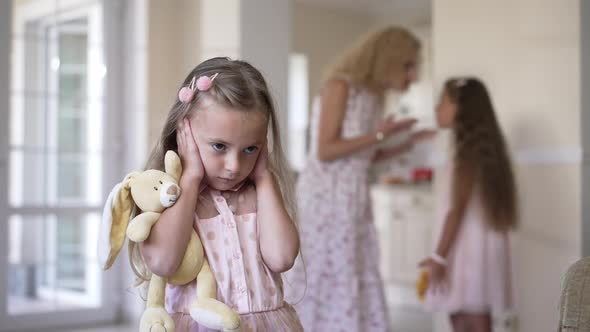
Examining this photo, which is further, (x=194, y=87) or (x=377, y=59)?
(x=377, y=59)

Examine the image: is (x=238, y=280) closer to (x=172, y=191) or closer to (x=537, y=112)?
(x=172, y=191)

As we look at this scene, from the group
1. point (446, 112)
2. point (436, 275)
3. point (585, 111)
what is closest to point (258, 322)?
point (436, 275)

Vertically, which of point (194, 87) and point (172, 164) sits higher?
point (194, 87)

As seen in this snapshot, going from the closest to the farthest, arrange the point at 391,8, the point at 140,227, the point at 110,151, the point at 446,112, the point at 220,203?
the point at 140,227 → the point at 220,203 → the point at 446,112 → the point at 110,151 → the point at 391,8

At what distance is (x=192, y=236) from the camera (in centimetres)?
124

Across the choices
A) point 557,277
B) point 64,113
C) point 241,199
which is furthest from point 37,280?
point 241,199

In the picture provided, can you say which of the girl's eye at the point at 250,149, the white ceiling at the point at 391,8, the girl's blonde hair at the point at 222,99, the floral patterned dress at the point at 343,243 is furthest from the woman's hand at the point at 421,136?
the white ceiling at the point at 391,8

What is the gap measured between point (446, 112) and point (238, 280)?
1.72 metres

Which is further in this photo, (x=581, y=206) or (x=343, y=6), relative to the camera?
(x=343, y=6)

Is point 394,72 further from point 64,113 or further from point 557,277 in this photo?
point 64,113

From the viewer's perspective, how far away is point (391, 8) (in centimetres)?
695

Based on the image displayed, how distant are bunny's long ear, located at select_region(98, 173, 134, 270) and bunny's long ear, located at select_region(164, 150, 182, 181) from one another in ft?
0.21

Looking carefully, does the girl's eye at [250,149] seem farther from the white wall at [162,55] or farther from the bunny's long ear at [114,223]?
the white wall at [162,55]

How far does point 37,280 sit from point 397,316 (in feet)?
7.47
